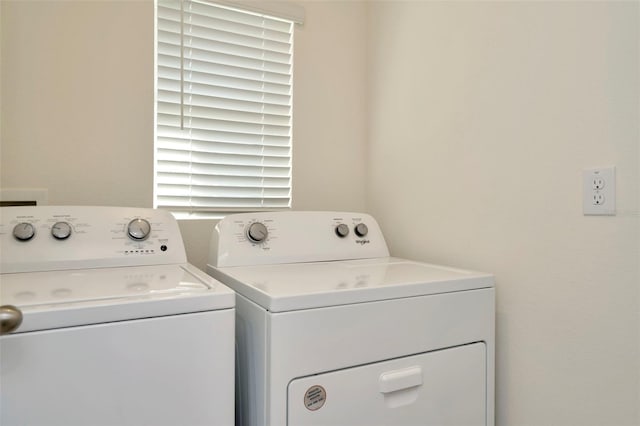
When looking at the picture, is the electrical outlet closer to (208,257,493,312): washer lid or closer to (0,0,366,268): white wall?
(208,257,493,312): washer lid

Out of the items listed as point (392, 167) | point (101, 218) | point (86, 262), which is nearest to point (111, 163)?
point (101, 218)

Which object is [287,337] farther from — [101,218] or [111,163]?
[111,163]

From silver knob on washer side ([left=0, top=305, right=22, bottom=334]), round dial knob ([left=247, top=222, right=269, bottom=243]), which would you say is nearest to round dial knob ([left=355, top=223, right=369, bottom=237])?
round dial knob ([left=247, top=222, right=269, bottom=243])

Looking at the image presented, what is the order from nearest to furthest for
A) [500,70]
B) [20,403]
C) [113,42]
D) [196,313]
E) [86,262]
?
[20,403] < [196,313] < [86,262] < [500,70] < [113,42]

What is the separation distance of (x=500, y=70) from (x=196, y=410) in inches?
46.1

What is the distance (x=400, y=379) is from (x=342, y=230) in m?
0.60

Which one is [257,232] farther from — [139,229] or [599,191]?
[599,191]

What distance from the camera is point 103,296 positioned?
72 cm

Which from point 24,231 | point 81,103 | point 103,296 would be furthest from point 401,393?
point 81,103

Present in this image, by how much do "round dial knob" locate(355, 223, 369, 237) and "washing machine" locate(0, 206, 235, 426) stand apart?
2.24 ft

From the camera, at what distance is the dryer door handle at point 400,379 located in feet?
3.00

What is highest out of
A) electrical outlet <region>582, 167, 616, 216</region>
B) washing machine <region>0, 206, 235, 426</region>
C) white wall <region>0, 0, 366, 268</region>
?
white wall <region>0, 0, 366, 268</region>

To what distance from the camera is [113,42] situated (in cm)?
136

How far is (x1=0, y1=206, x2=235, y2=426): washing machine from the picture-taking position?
612mm
